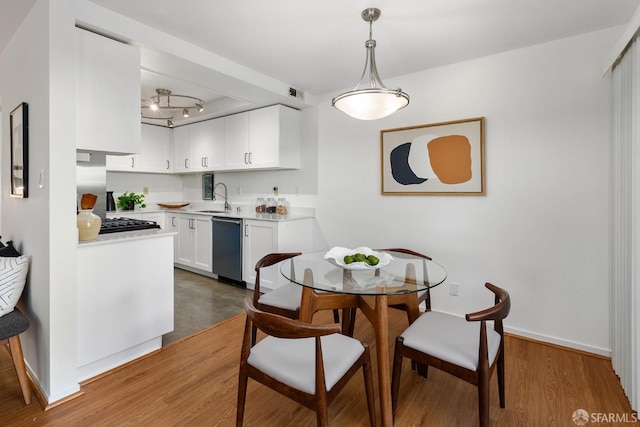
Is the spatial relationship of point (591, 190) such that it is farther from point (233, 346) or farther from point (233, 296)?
point (233, 296)

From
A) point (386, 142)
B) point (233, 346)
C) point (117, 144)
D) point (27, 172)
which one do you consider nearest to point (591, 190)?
point (386, 142)

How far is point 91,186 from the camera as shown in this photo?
3.05 metres

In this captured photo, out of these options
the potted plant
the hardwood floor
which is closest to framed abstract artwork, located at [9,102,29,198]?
the hardwood floor

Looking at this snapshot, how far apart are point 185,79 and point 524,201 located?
3127 mm

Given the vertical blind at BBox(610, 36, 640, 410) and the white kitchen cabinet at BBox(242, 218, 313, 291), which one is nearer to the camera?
the vertical blind at BBox(610, 36, 640, 410)

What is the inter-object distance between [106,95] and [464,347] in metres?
2.62

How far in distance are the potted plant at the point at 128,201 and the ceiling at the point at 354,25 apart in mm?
2635

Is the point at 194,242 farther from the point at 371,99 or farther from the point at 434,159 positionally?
the point at 371,99

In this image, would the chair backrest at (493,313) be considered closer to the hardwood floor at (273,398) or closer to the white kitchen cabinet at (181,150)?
the hardwood floor at (273,398)

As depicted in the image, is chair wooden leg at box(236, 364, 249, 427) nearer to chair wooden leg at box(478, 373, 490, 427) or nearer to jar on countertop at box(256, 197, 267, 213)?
chair wooden leg at box(478, 373, 490, 427)

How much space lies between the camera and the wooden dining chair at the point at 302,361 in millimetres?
1235

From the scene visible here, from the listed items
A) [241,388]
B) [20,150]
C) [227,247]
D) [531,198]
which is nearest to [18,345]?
[20,150]

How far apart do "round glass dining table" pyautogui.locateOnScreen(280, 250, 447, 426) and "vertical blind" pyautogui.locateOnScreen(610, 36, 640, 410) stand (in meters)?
1.04

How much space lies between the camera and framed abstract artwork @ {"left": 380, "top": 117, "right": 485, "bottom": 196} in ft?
9.13
